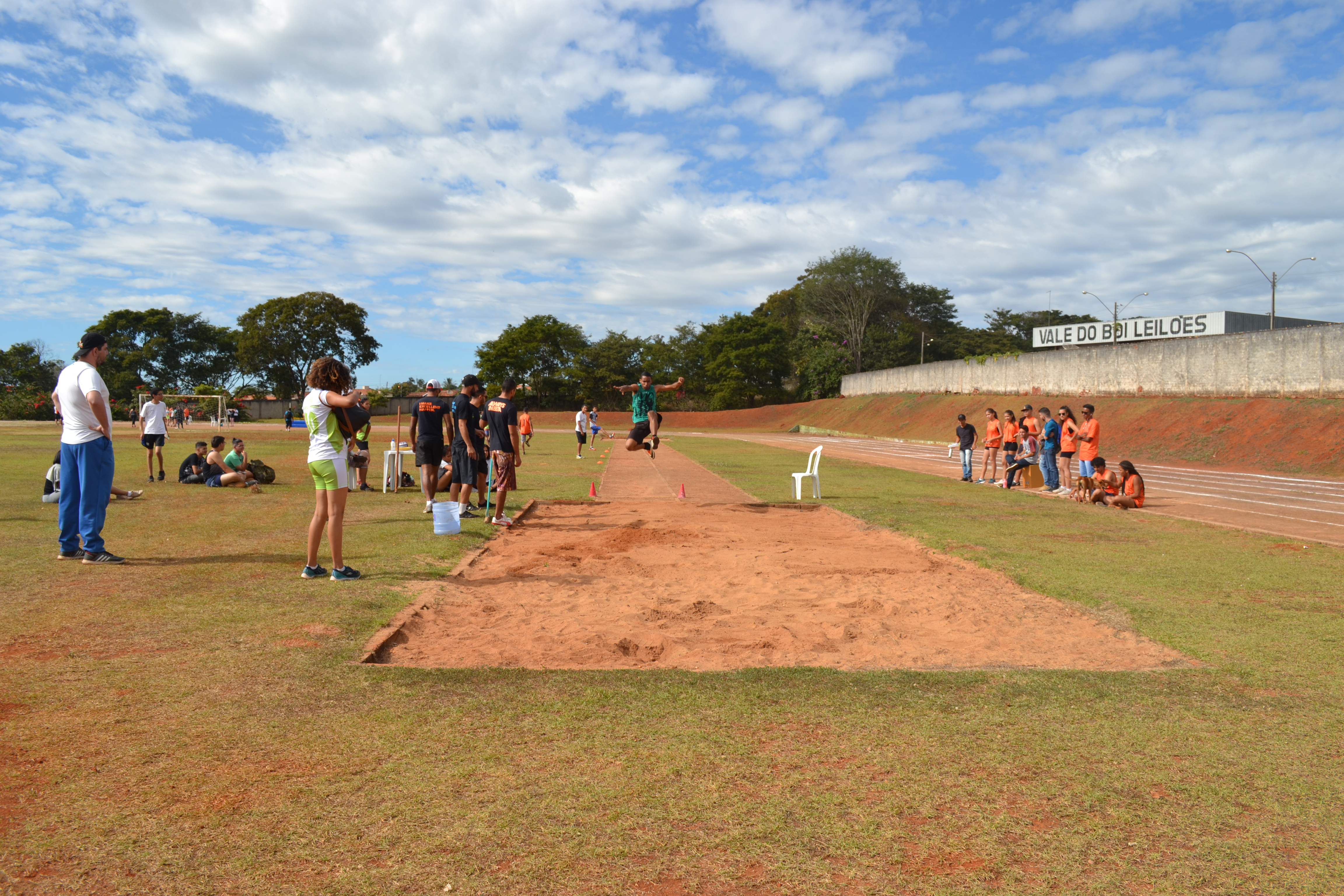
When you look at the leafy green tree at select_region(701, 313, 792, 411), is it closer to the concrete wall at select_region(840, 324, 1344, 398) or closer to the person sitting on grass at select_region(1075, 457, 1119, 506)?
the concrete wall at select_region(840, 324, 1344, 398)

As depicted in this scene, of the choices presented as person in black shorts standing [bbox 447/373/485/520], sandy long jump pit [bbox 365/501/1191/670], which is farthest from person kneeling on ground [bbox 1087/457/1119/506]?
person in black shorts standing [bbox 447/373/485/520]

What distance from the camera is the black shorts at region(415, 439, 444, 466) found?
1212 cm

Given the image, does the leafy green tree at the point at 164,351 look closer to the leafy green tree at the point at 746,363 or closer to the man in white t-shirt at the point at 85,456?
the leafy green tree at the point at 746,363

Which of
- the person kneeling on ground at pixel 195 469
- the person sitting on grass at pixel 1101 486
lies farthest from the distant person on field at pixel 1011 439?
the person kneeling on ground at pixel 195 469

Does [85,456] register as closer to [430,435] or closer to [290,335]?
[430,435]

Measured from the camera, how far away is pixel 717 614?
677 cm

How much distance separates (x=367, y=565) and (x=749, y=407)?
3001 inches

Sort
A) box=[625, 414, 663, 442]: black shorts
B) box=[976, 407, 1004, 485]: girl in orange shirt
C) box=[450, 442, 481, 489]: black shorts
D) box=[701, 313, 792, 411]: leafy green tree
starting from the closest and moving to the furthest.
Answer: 1. box=[450, 442, 481, 489]: black shorts
2. box=[625, 414, 663, 442]: black shorts
3. box=[976, 407, 1004, 485]: girl in orange shirt
4. box=[701, 313, 792, 411]: leafy green tree

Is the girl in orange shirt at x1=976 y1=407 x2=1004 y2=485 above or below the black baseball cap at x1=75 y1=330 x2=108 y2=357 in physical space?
below

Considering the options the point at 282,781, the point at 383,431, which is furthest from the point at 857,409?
the point at 282,781

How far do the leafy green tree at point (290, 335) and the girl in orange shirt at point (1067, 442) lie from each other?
7354 centimetres

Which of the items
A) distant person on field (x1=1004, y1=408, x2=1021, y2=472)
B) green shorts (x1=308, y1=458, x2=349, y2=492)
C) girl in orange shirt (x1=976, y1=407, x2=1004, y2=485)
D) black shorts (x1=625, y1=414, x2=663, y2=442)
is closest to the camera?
green shorts (x1=308, y1=458, x2=349, y2=492)

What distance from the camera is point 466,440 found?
35.8 feet

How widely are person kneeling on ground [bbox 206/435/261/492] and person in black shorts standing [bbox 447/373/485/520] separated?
582cm
